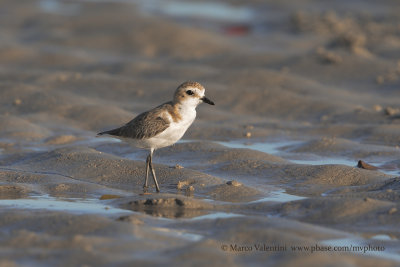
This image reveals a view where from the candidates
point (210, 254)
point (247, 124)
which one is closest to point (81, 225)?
point (210, 254)

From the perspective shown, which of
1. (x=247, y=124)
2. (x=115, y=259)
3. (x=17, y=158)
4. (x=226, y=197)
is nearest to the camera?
(x=115, y=259)

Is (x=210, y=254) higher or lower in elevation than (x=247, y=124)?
lower

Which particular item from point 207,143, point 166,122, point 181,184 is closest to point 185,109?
point 166,122

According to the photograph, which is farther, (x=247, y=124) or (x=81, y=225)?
(x=247, y=124)

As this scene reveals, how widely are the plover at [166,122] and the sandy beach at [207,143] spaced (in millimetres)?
470

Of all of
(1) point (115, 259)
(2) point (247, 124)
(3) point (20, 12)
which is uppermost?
(3) point (20, 12)

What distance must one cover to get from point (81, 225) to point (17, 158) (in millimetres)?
3085

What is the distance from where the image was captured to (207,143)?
27.9 feet

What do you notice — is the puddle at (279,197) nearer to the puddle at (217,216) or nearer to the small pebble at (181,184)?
the puddle at (217,216)

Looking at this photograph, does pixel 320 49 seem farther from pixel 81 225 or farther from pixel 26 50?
pixel 81 225

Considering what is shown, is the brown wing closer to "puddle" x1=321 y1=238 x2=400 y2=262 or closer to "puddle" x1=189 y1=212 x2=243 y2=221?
"puddle" x1=189 y1=212 x2=243 y2=221

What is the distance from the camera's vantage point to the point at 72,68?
1298cm

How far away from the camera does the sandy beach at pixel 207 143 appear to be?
5.17 meters

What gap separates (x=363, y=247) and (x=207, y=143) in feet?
11.8
